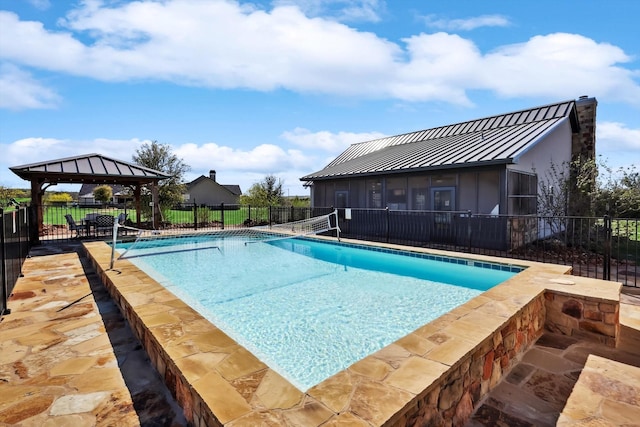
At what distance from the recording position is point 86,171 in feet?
35.6

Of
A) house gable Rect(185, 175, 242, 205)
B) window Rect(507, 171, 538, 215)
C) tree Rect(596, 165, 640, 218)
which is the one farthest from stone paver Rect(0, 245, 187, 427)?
house gable Rect(185, 175, 242, 205)

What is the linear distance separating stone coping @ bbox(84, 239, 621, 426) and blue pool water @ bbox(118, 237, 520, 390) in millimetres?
933

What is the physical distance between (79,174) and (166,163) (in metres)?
9.47

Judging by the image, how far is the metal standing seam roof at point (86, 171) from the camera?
10.2m

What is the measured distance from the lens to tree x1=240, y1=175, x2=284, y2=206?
19812 millimetres

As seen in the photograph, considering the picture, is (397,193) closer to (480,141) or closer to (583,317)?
(480,141)

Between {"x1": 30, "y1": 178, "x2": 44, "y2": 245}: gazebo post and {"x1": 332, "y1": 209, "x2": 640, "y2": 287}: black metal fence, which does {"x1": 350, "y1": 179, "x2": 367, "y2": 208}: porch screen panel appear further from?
{"x1": 30, "y1": 178, "x2": 44, "y2": 245}: gazebo post

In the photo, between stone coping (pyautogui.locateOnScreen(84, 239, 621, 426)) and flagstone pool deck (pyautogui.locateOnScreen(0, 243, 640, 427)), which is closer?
stone coping (pyautogui.locateOnScreen(84, 239, 621, 426))

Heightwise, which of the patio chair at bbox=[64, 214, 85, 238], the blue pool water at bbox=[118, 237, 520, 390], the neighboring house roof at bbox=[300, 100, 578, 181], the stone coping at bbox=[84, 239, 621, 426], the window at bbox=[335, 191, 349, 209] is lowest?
the blue pool water at bbox=[118, 237, 520, 390]

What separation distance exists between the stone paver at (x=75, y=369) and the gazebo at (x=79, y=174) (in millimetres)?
7001

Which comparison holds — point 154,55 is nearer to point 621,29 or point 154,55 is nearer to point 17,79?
point 17,79

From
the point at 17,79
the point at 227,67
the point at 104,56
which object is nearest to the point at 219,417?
the point at 104,56

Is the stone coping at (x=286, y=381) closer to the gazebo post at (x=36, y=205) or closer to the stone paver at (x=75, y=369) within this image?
the stone paver at (x=75, y=369)

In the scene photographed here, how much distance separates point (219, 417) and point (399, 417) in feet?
3.24
